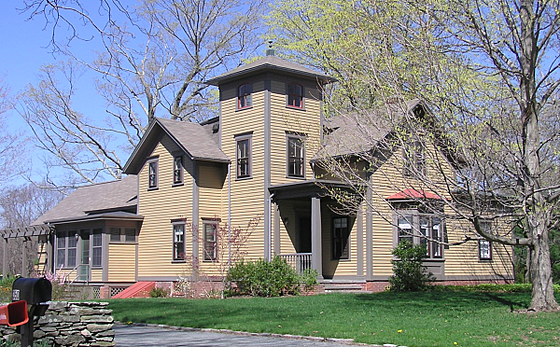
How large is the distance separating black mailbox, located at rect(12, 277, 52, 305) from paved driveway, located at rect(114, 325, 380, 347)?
154 inches

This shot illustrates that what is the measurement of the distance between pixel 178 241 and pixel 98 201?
8.99m

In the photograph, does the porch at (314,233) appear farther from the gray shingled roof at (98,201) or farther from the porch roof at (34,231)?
the porch roof at (34,231)

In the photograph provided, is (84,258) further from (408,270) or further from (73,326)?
(73,326)

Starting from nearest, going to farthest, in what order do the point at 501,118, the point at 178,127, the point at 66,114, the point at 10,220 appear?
the point at 501,118 → the point at 178,127 → the point at 66,114 → the point at 10,220

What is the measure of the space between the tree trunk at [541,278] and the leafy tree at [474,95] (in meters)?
0.02

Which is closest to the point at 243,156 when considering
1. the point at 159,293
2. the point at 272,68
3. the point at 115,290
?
the point at 272,68

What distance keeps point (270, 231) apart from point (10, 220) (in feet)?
158

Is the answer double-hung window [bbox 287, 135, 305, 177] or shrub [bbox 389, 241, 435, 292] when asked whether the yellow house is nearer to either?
double-hung window [bbox 287, 135, 305, 177]

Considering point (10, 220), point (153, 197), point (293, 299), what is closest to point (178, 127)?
point (153, 197)

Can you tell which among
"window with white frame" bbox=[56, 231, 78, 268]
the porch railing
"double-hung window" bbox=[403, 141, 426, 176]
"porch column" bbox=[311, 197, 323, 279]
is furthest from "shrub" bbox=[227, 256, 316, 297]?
"window with white frame" bbox=[56, 231, 78, 268]

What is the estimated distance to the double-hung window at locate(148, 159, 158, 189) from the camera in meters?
29.7

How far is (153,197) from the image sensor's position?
2980 centimetres

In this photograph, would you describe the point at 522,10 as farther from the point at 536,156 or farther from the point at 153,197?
the point at 153,197

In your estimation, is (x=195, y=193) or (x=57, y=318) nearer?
(x=57, y=318)
